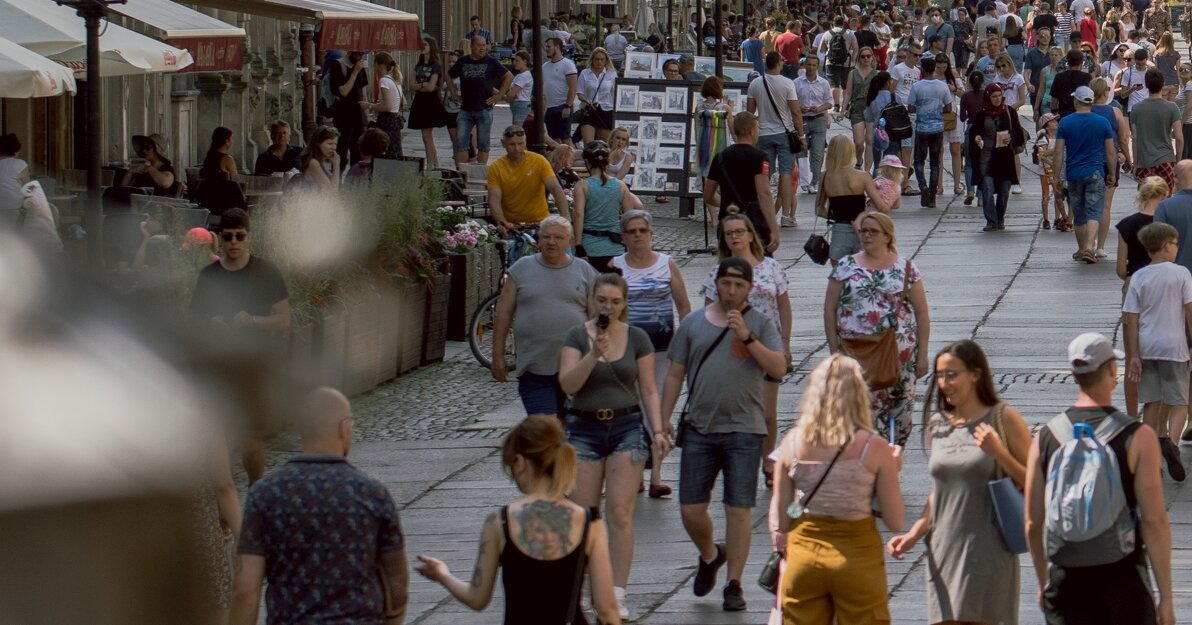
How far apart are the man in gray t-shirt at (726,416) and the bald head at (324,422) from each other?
2795 millimetres

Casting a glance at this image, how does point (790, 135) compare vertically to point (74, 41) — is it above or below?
below

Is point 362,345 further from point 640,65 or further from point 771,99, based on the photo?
point 640,65

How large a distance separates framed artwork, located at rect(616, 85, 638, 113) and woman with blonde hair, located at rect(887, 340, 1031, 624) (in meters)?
16.8

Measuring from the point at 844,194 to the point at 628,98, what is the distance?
9.43 metres

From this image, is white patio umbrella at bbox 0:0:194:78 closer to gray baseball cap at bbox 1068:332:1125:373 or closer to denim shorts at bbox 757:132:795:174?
denim shorts at bbox 757:132:795:174

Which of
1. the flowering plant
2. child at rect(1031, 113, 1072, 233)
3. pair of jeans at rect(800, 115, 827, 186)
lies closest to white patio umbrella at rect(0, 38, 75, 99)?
the flowering plant

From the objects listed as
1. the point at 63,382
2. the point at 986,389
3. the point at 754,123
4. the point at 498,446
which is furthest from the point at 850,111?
the point at 986,389

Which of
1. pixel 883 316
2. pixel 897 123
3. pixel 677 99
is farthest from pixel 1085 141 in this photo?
pixel 883 316

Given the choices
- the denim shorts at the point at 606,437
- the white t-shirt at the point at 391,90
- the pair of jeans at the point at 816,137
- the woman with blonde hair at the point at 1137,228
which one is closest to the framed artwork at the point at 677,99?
the pair of jeans at the point at 816,137

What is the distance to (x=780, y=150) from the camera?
22.8 m

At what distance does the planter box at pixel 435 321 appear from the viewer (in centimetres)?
1611

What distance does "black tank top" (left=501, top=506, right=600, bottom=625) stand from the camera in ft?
20.7

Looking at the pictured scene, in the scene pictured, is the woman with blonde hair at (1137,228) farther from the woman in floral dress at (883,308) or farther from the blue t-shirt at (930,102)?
the blue t-shirt at (930,102)

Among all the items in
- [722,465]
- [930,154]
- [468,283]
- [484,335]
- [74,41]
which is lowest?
[484,335]
